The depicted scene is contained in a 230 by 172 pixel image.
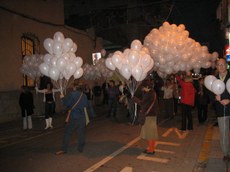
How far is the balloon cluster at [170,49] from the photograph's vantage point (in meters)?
11.9

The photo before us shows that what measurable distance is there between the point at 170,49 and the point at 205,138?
4398 millimetres

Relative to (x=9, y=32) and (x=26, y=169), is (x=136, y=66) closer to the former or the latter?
(x=26, y=169)

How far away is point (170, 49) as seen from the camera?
11.9m

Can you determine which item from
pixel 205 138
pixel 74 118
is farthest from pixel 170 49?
pixel 74 118

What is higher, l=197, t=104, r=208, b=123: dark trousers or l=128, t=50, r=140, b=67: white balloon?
l=128, t=50, r=140, b=67: white balloon

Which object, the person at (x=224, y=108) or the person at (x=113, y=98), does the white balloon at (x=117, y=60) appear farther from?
the person at (x=113, y=98)

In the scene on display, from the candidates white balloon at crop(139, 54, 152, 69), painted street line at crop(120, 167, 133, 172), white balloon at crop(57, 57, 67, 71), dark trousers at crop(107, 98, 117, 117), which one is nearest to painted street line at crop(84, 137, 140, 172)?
painted street line at crop(120, 167, 133, 172)

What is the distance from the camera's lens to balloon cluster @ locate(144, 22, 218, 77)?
1194cm

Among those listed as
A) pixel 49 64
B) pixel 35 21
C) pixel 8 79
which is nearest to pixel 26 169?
pixel 49 64

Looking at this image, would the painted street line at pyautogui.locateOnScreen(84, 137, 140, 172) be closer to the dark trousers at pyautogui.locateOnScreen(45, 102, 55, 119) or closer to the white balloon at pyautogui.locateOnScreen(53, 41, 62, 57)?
the white balloon at pyautogui.locateOnScreen(53, 41, 62, 57)

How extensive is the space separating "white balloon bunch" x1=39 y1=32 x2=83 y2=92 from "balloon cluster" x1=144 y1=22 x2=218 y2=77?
3.79m

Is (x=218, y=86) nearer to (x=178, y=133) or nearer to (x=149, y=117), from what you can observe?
(x=149, y=117)

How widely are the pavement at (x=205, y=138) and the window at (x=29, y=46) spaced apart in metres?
2.12

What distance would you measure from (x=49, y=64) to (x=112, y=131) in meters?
3.19
